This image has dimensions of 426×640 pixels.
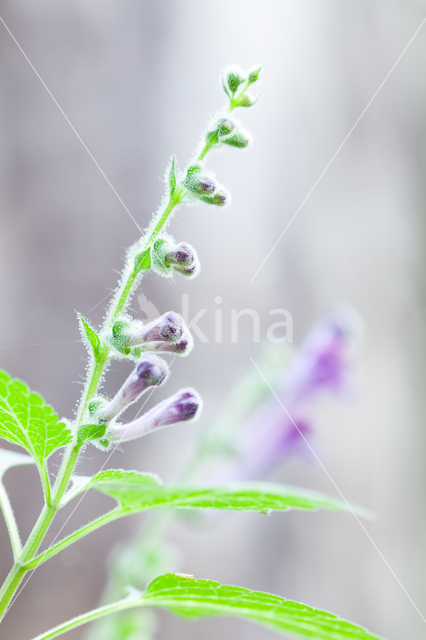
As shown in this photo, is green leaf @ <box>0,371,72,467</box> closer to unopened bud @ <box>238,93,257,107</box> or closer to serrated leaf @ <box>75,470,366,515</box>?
serrated leaf @ <box>75,470,366,515</box>

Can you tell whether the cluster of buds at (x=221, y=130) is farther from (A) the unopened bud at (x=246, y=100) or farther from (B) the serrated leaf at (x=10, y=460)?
(B) the serrated leaf at (x=10, y=460)

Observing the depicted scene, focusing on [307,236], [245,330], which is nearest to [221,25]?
[307,236]

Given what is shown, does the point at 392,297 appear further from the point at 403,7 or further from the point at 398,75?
the point at 403,7

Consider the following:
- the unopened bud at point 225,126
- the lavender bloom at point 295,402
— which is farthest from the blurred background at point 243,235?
the unopened bud at point 225,126

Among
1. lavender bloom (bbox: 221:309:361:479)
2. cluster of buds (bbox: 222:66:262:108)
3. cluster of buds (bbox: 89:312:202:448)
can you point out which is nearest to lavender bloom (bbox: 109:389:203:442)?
cluster of buds (bbox: 89:312:202:448)

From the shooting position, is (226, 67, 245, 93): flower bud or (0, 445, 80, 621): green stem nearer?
(0, 445, 80, 621): green stem

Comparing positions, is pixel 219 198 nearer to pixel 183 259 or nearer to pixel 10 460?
pixel 183 259
